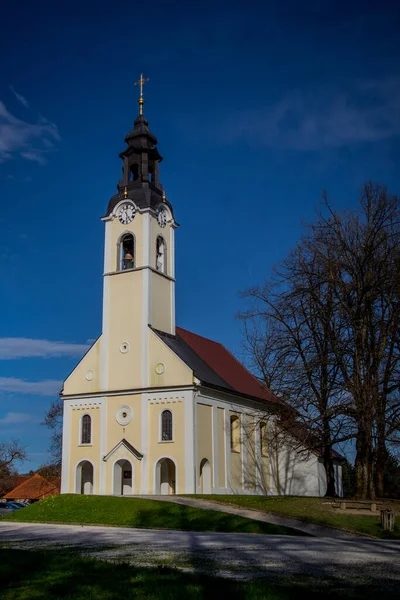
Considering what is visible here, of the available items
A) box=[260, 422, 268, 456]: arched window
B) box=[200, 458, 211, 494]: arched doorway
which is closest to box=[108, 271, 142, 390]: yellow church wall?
box=[200, 458, 211, 494]: arched doorway

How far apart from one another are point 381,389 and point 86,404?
18.1 m

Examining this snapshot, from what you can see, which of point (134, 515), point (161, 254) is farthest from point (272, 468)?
point (134, 515)

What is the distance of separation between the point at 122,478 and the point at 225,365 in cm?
1239

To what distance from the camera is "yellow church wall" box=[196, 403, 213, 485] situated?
121 ft

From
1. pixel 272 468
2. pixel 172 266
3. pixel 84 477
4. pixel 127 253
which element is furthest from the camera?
pixel 272 468

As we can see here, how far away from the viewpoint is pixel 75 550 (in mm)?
14047

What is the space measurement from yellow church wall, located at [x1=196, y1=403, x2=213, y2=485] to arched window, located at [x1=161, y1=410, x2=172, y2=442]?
160cm

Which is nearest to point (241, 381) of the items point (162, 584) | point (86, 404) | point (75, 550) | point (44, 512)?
point (86, 404)

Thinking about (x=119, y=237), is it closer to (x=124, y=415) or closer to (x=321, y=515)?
(x=124, y=415)

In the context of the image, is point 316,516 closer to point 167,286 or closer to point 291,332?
point 291,332

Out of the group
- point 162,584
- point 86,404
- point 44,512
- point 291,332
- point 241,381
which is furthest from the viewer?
point 241,381

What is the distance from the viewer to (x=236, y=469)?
135 ft

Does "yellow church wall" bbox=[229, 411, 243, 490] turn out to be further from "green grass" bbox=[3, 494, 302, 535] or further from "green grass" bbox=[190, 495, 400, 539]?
"green grass" bbox=[3, 494, 302, 535]

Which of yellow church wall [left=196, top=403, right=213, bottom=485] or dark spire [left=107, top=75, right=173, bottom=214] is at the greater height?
dark spire [left=107, top=75, right=173, bottom=214]
